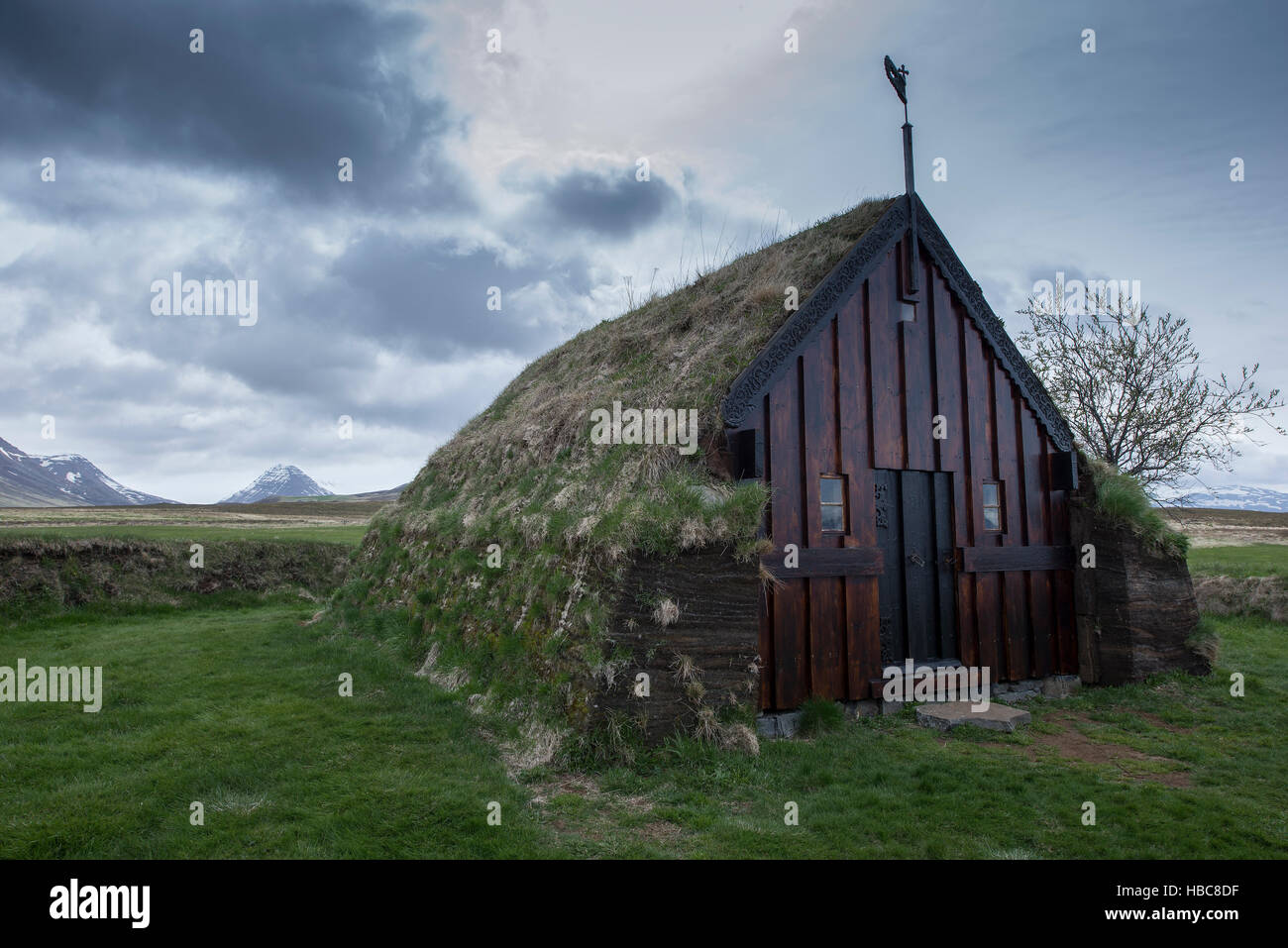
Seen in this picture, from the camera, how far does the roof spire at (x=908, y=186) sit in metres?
12.8

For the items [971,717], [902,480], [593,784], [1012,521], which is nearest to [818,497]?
[902,480]

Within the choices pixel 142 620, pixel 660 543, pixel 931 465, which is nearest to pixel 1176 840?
pixel 660 543

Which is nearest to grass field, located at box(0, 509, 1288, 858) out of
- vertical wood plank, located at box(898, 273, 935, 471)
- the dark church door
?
the dark church door

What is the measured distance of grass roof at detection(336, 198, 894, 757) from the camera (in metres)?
9.48

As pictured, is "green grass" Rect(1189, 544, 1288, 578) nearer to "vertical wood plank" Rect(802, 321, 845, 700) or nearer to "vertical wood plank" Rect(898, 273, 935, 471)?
"vertical wood plank" Rect(898, 273, 935, 471)

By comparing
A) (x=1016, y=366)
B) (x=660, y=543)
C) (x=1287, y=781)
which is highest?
(x=1016, y=366)

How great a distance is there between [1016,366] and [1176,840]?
30.9 feet

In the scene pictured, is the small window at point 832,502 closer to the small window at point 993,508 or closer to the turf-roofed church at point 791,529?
the turf-roofed church at point 791,529

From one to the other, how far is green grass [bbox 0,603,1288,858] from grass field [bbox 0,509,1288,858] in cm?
3

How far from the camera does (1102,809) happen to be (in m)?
7.60

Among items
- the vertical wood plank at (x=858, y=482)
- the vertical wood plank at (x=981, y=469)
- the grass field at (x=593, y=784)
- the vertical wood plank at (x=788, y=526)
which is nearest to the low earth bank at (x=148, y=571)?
the grass field at (x=593, y=784)

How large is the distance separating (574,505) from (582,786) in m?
4.55
